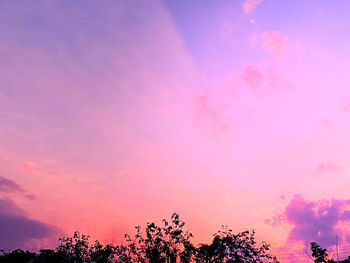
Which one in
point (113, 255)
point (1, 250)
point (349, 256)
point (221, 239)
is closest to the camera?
point (349, 256)

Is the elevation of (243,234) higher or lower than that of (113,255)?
higher

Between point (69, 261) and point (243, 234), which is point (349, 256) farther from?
point (69, 261)

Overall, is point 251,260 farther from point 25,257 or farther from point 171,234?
point 25,257

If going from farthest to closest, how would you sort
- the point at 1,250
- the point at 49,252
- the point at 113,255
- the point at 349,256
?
1. the point at 1,250
2. the point at 49,252
3. the point at 113,255
4. the point at 349,256

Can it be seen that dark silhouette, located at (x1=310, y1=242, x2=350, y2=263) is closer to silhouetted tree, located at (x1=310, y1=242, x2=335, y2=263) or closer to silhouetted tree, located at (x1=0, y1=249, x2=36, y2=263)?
silhouetted tree, located at (x1=310, y1=242, x2=335, y2=263)

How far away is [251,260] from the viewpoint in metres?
60.8

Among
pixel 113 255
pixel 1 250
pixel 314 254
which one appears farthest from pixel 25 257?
pixel 314 254

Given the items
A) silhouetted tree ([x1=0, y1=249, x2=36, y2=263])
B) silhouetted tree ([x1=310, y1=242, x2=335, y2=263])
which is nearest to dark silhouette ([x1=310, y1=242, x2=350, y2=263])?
silhouetted tree ([x1=310, y1=242, x2=335, y2=263])

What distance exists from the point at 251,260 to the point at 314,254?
50.2 ft

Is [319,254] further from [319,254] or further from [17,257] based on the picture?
[17,257]

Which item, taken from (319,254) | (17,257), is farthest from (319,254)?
(17,257)

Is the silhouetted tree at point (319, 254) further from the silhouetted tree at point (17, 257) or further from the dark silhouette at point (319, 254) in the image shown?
the silhouetted tree at point (17, 257)

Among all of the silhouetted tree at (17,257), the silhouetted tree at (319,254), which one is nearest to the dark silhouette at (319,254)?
the silhouetted tree at (319,254)

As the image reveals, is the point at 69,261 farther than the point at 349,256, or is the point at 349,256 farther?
the point at 69,261
